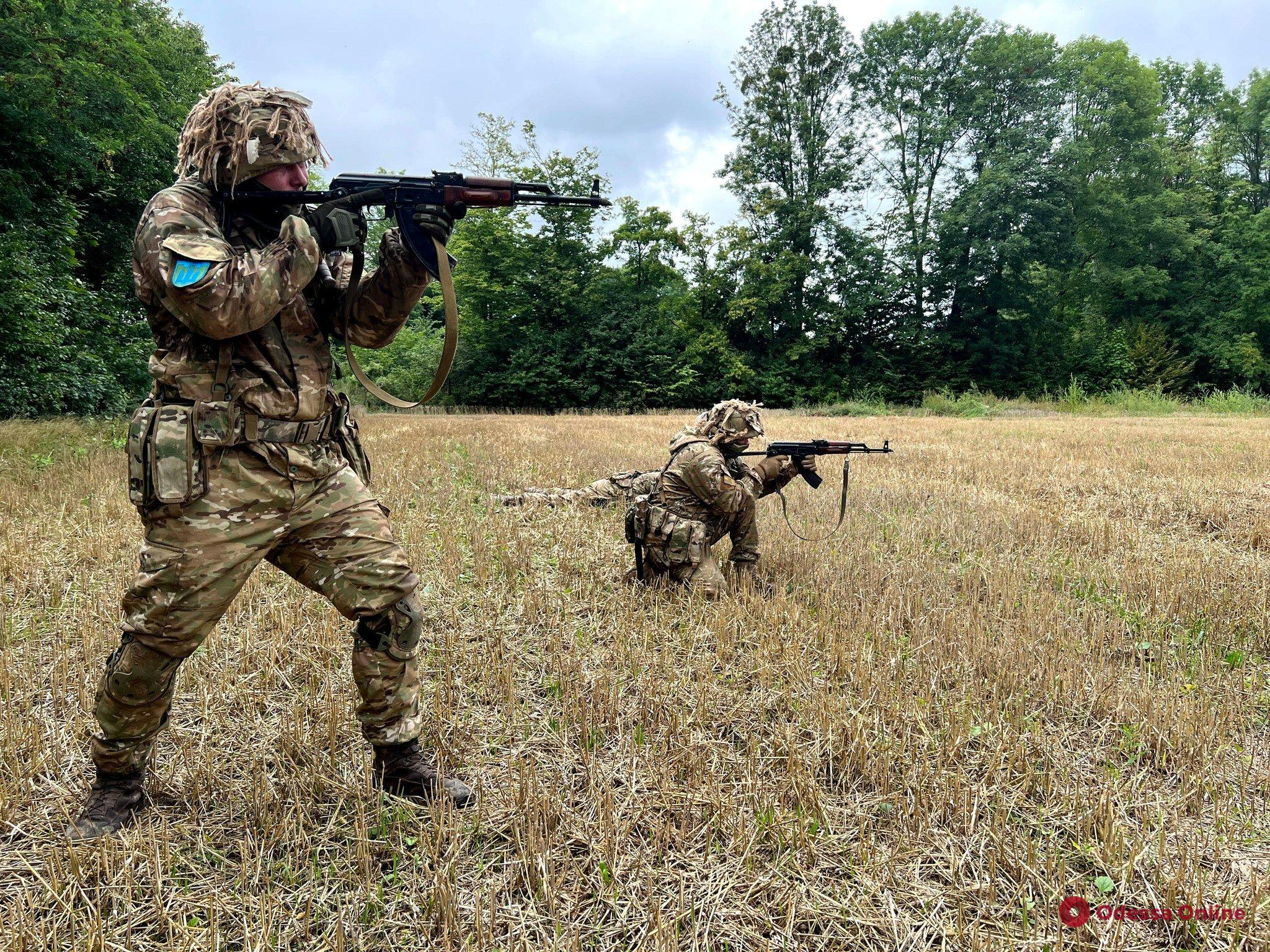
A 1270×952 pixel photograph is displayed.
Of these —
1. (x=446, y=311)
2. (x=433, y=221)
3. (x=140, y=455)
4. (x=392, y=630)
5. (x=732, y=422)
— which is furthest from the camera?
(x=732, y=422)

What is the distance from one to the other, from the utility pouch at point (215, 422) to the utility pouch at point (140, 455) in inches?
5.9

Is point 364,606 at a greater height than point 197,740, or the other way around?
point 364,606

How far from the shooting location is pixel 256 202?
2553mm

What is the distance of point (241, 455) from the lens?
2.38 metres

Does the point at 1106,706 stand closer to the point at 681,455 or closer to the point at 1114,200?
the point at 681,455

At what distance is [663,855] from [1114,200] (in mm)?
38351

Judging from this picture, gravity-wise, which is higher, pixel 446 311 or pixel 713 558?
pixel 446 311

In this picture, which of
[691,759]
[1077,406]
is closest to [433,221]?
[691,759]

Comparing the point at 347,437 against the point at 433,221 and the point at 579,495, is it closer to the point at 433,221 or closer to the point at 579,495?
the point at 433,221

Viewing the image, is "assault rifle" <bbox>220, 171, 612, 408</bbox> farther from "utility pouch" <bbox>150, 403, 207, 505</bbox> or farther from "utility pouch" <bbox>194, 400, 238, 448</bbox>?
"utility pouch" <bbox>150, 403, 207, 505</bbox>

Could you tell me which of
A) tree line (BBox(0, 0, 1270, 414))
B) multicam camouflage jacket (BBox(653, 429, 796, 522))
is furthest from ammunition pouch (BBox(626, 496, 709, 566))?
tree line (BBox(0, 0, 1270, 414))

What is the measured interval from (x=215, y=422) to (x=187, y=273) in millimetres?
497

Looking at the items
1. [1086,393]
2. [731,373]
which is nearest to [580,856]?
[731,373]

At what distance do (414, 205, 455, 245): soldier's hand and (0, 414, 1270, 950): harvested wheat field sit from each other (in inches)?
85.5
